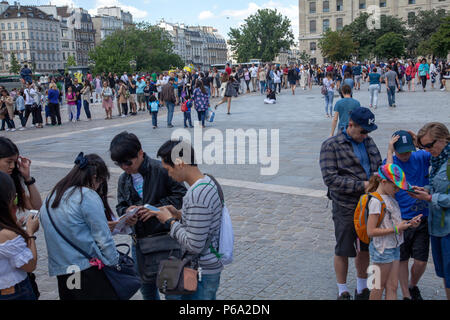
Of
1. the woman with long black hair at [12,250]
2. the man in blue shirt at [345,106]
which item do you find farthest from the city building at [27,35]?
the woman with long black hair at [12,250]

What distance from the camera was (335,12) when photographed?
9188 cm

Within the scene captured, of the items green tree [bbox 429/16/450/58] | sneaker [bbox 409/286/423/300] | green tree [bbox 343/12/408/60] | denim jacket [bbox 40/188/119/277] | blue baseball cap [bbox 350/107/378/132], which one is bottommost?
sneaker [bbox 409/286/423/300]

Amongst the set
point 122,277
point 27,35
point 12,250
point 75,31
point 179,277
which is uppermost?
point 75,31

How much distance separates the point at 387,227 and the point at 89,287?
2.25 m

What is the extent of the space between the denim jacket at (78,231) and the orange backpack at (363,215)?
6.29ft

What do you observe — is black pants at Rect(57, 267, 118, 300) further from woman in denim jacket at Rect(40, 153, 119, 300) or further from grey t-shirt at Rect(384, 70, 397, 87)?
grey t-shirt at Rect(384, 70, 397, 87)

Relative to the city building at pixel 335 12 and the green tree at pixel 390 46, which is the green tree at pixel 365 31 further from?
the city building at pixel 335 12

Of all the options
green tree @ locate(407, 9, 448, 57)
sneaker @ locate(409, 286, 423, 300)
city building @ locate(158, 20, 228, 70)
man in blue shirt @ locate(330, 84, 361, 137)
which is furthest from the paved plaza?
city building @ locate(158, 20, 228, 70)

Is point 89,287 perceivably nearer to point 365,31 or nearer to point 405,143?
point 405,143

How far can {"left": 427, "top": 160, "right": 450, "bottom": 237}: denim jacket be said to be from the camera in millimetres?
3803

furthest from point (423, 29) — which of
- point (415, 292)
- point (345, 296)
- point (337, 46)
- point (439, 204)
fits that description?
point (439, 204)

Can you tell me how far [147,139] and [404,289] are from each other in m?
11.6

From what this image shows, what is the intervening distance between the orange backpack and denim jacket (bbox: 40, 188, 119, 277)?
1.92 metres

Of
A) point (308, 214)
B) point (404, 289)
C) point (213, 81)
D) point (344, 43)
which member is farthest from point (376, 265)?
point (344, 43)
